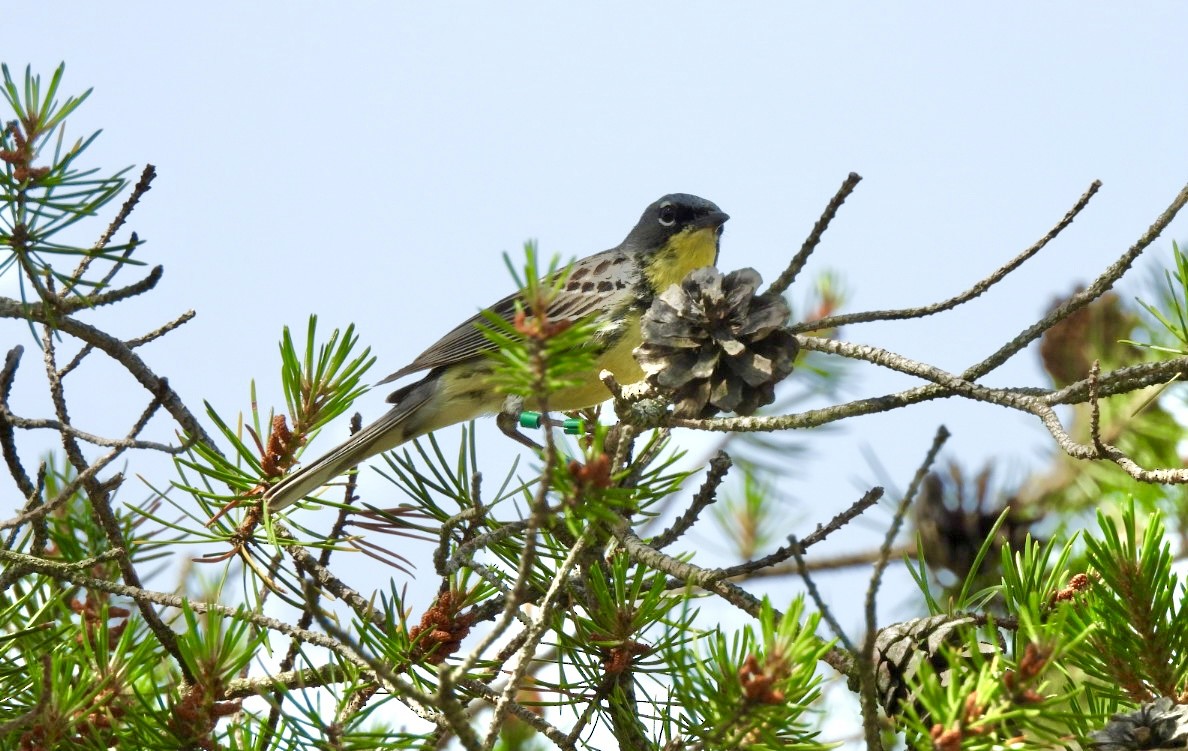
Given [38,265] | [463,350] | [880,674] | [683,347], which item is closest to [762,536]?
[463,350]

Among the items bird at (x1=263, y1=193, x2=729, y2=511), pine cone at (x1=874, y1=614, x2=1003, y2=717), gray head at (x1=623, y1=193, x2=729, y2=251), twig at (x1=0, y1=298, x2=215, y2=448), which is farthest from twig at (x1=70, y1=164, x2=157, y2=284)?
gray head at (x1=623, y1=193, x2=729, y2=251)

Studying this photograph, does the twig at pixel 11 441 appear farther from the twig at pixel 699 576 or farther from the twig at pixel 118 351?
the twig at pixel 699 576

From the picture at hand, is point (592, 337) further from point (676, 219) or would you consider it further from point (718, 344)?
point (676, 219)

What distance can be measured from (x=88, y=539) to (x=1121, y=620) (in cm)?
300

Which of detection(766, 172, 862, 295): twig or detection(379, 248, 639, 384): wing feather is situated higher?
detection(379, 248, 639, 384): wing feather

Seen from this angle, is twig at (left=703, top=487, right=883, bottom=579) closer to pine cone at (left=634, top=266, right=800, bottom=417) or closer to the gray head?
pine cone at (left=634, top=266, right=800, bottom=417)

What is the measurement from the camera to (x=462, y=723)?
1.80 meters

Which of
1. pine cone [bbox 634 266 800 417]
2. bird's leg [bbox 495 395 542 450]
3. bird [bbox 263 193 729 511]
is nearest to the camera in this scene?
pine cone [bbox 634 266 800 417]

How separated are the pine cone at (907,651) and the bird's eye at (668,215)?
388 cm

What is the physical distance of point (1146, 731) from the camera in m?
2.06

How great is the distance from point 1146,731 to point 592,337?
2.58 meters

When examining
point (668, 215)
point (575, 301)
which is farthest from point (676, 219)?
point (575, 301)

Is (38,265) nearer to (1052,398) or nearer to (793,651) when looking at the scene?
(793,651)

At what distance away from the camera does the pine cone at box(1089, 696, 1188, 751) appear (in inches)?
80.4
